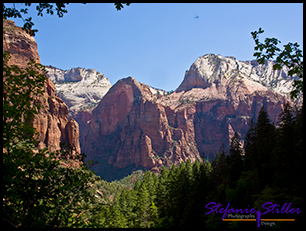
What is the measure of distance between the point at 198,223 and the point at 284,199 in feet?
51.6

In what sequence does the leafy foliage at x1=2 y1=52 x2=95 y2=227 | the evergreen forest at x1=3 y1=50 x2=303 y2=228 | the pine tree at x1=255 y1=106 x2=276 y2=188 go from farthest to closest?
the pine tree at x1=255 y1=106 x2=276 y2=188 → the evergreen forest at x1=3 y1=50 x2=303 y2=228 → the leafy foliage at x1=2 y1=52 x2=95 y2=227

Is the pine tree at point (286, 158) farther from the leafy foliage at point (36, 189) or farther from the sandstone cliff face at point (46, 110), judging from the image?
the sandstone cliff face at point (46, 110)

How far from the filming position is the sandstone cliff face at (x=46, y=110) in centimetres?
9954

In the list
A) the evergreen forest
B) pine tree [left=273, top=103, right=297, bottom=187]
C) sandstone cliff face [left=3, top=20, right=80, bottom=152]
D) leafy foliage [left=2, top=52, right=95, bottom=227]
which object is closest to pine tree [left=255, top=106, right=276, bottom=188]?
the evergreen forest

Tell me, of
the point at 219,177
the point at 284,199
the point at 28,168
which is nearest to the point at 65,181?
the point at 28,168

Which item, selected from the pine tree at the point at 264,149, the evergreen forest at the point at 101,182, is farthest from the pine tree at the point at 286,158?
the pine tree at the point at 264,149

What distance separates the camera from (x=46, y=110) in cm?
9725


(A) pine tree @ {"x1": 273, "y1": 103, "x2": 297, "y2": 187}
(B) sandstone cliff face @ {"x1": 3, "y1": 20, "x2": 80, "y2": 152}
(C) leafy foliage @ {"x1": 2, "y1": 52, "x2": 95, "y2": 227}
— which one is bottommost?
(C) leafy foliage @ {"x1": 2, "y1": 52, "x2": 95, "y2": 227}

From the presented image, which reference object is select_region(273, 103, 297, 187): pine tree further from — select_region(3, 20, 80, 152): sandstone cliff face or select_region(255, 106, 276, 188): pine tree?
select_region(3, 20, 80, 152): sandstone cliff face

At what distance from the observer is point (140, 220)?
42.1 m

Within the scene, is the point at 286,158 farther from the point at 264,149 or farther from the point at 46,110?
the point at 46,110

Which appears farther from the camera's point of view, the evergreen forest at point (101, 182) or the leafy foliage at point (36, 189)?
the evergreen forest at point (101, 182)

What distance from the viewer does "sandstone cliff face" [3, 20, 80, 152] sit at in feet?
327

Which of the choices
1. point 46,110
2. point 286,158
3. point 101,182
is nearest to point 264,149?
point 286,158
